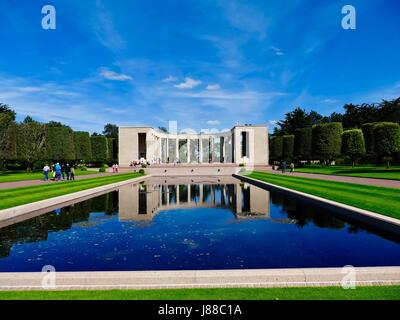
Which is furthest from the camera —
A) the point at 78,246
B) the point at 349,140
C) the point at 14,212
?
the point at 349,140

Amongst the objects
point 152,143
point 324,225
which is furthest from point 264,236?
point 152,143

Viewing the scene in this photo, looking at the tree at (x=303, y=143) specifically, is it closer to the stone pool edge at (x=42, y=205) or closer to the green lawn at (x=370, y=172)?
the green lawn at (x=370, y=172)

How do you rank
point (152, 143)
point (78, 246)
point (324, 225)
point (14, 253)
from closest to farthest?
point (14, 253), point (78, 246), point (324, 225), point (152, 143)

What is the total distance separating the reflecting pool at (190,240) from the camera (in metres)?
7.05

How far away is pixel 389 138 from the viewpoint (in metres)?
39.8

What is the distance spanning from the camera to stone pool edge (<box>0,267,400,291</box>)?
527 centimetres

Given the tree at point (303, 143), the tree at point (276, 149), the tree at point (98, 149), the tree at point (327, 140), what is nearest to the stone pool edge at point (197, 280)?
the tree at point (327, 140)

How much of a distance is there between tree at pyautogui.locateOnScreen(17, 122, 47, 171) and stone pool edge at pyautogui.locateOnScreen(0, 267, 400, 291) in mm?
43500

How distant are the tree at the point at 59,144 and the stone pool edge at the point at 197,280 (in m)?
48.4

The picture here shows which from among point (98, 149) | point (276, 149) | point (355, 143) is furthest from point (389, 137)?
point (98, 149)

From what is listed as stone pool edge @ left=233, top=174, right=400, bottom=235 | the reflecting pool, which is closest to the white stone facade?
stone pool edge @ left=233, top=174, right=400, bottom=235

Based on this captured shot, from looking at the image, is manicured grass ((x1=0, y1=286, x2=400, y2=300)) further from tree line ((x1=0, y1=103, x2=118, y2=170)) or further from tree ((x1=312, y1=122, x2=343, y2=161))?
tree ((x1=312, y1=122, x2=343, y2=161))
